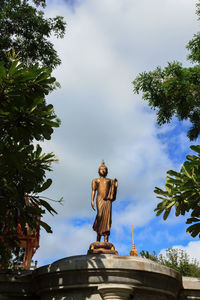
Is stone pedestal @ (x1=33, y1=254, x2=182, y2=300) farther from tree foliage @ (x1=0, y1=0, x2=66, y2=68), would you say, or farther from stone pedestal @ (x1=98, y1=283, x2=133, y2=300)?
tree foliage @ (x1=0, y1=0, x2=66, y2=68)

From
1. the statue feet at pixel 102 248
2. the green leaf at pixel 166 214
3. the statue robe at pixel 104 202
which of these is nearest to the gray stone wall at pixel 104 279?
the statue feet at pixel 102 248

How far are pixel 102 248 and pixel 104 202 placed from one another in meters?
1.41

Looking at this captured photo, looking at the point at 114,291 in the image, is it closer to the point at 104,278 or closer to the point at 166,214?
the point at 104,278

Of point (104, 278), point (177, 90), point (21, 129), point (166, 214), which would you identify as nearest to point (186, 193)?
point (166, 214)

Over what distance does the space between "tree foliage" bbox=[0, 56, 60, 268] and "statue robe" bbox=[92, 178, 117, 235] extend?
4.67 feet

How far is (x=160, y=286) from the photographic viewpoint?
23.7 ft

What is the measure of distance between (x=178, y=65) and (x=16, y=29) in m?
9.15

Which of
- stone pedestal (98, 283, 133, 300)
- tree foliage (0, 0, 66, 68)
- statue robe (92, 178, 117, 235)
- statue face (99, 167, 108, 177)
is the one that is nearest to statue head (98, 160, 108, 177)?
statue face (99, 167, 108, 177)

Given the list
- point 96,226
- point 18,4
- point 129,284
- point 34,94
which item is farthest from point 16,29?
point 129,284

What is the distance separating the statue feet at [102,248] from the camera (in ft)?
26.4

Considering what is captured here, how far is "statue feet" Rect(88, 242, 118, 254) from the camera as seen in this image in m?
8.04

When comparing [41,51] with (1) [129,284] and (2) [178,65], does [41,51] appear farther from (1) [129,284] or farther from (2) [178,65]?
(1) [129,284]

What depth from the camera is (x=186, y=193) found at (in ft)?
27.7

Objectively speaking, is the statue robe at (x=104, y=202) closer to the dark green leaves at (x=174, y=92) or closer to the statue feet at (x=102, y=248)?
the statue feet at (x=102, y=248)
